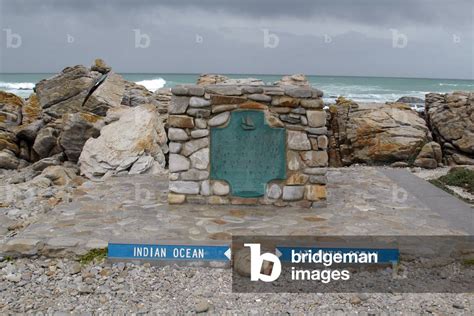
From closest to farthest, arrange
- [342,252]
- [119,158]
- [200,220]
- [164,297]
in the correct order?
[164,297] < [342,252] < [200,220] < [119,158]

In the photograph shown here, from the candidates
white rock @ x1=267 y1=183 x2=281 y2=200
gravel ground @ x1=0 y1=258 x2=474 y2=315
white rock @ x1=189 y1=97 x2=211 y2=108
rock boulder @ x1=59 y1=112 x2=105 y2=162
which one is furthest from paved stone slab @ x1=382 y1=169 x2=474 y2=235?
rock boulder @ x1=59 y1=112 x2=105 y2=162

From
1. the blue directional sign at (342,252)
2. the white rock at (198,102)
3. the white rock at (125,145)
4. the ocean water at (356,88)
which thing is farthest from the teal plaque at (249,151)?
the ocean water at (356,88)

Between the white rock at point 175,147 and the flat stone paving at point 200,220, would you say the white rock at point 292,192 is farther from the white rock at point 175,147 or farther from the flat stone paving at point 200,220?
the white rock at point 175,147

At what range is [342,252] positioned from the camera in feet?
15.5

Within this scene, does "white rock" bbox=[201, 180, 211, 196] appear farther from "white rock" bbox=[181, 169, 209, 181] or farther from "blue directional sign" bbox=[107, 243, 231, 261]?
"blue directional sign" bbox=[107, 243, 231, 261]

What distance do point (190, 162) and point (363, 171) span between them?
13.5 ft

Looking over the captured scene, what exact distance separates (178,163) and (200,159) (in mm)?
308

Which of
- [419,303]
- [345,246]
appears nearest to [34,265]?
[345,246]

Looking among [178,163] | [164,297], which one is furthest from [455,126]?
[164,297]

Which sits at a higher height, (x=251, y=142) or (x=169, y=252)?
(x=251, y=142)

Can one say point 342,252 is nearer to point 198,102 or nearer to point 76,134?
point 198,102

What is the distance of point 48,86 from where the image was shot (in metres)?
Result: 14.6

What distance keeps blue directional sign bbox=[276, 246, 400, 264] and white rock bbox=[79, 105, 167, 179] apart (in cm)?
552

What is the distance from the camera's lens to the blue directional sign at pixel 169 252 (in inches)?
186
